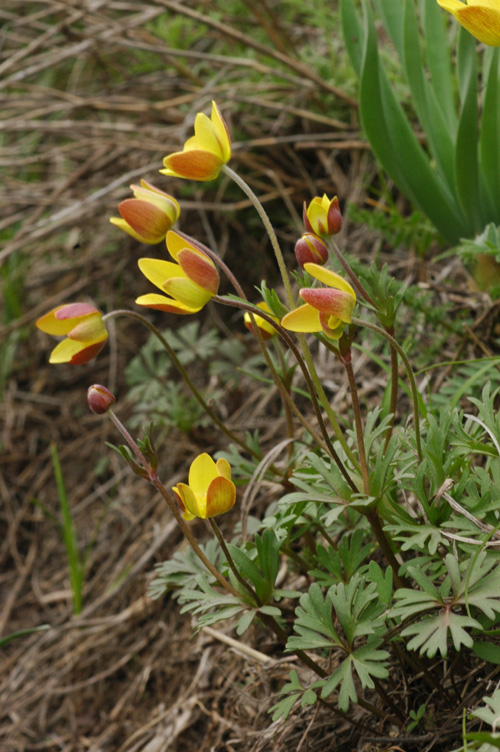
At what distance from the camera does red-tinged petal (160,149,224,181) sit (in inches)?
37.8

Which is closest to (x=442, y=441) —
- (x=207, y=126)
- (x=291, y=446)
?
(x=291, y=446)

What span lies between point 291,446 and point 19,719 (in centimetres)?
121

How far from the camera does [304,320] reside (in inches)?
32.9

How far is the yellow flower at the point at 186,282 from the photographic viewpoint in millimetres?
904

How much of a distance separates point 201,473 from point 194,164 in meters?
0.46

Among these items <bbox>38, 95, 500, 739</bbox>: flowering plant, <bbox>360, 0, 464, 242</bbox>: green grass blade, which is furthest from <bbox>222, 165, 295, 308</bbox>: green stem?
<bbox>360, 0, 464, 242</bbox>: green grass blade

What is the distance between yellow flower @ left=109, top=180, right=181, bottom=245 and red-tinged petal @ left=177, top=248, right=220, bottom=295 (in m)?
0.16

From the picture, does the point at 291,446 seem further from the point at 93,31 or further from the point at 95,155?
the point at 93,31

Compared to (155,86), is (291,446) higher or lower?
lower

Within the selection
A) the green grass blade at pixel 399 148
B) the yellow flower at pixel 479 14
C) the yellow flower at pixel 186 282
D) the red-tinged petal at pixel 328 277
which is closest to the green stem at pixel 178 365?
the yellow flower at pixel 186 282

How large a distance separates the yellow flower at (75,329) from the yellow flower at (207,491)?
0.88ft

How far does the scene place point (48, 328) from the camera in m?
1.07

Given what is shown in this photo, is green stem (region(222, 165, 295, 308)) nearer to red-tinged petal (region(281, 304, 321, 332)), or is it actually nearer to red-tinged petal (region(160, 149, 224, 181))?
red-tinged petal (region(160, 149, 224, 181))

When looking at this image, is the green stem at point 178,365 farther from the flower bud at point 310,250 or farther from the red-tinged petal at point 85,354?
the flower bud at point 310,250
